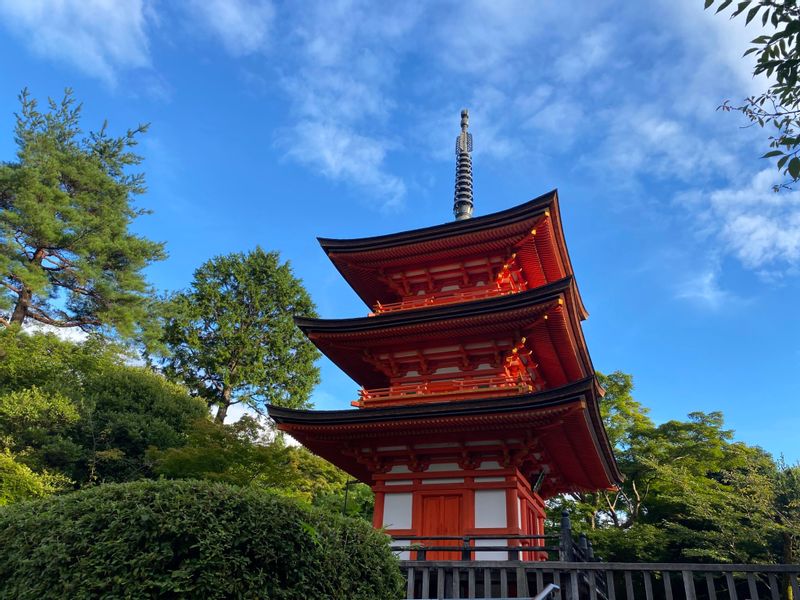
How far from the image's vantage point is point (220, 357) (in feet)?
109

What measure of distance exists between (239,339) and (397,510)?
22.7m

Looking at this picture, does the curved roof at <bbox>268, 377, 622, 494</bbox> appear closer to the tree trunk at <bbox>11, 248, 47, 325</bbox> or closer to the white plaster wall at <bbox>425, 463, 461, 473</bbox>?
the white plaster wall at <bbox>425, 463, 461, 473</bbox>

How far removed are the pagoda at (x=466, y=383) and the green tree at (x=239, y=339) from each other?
1728cm

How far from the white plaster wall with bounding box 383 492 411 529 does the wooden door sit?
1.34 feet

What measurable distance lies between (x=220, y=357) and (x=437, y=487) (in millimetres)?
23183

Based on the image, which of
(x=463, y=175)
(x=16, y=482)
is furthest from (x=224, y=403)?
(x=463, y=175)

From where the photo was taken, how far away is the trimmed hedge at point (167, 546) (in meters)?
4.59

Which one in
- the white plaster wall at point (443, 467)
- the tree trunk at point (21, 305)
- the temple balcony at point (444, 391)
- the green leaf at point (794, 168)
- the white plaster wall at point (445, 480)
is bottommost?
the white plaster wall at point (445, 480)

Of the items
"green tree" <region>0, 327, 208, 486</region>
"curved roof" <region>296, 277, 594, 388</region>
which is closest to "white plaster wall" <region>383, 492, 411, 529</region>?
"curved roof" <region>296, 277, 594, 388</region>

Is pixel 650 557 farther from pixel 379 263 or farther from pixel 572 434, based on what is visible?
pixel 379 263

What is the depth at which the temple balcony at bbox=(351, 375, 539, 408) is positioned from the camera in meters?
13.6

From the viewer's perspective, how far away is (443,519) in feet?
42.4

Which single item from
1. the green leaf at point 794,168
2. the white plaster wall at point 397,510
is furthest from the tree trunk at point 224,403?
the green leaf at point 794,168

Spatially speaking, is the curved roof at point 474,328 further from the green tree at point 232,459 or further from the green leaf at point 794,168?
the green leaf at point 794,168
